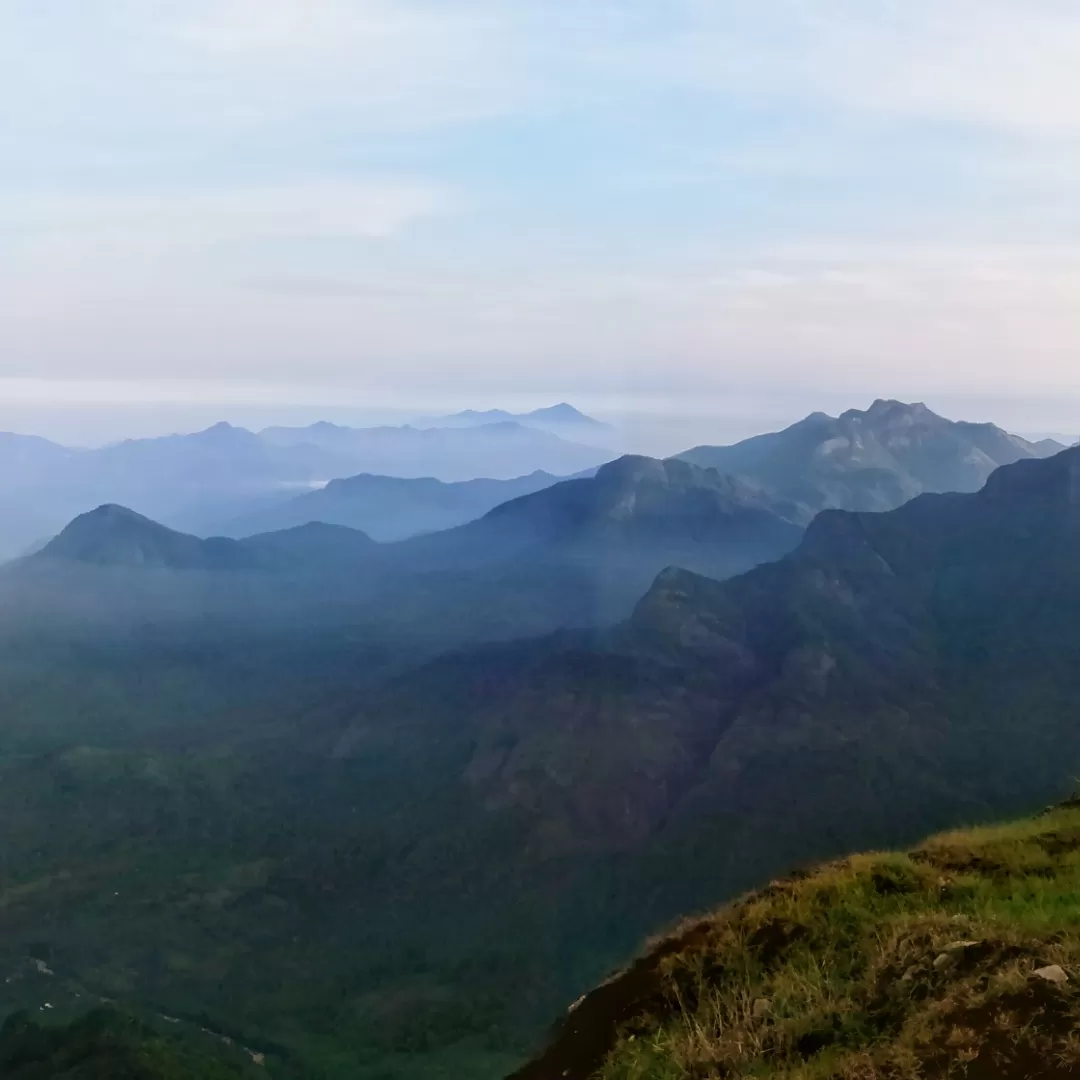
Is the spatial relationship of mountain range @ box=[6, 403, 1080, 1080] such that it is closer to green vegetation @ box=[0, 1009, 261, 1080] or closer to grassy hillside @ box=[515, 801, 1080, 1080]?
green vegetation @ box=[0, 1009, 261, 1080]

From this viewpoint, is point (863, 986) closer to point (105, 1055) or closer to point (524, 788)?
point (105, 1055)

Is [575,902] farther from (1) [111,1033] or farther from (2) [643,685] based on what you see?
(1) [111,1033]

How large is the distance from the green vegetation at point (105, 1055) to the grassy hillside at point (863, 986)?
194 feet

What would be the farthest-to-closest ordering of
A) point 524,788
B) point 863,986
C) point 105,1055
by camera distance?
point 524,788 → point 105,1055 → point 863,986

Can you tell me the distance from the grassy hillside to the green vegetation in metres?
59.0

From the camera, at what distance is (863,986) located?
11.3 meters

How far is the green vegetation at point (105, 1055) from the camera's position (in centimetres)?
6119

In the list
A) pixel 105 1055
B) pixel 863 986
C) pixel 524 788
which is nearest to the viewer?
pixel 863 986

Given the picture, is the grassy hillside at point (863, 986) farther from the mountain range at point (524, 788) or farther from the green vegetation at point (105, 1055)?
the mountain range at point (524, 788)

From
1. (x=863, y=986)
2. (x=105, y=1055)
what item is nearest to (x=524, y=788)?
(x=105, y=1055)

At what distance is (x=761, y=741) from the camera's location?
137m

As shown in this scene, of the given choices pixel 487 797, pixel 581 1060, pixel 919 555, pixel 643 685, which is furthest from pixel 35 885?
pixel 919 555

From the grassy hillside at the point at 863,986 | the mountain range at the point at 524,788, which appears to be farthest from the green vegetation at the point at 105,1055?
the grassy hillside at the point at 863,986

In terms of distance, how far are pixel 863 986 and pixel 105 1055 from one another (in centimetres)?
6711
